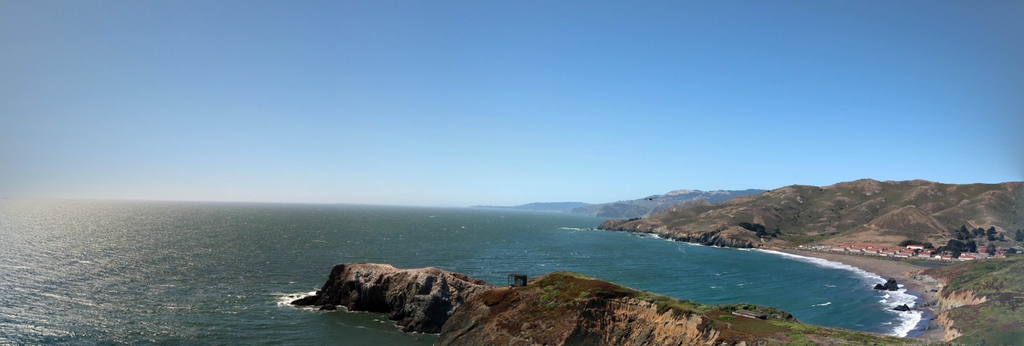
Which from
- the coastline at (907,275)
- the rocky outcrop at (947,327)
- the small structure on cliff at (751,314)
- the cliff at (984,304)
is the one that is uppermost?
the small structure on cliff at (751,314)

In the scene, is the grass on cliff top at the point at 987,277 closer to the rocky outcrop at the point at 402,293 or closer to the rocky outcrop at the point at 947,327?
the rocky outcrop at the point at 947,327

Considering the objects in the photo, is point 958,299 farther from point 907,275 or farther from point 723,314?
point 723,314

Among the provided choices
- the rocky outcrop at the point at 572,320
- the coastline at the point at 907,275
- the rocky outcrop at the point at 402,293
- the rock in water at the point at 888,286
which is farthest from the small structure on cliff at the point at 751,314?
the rock in water at the point at 888,286

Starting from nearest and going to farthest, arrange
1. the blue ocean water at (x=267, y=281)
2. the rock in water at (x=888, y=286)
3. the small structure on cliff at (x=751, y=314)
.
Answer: the small structure on cliff at (x=751, y=314), the blue ocean water at (x=267, y=281), the rock in water at (x=888, y=286)

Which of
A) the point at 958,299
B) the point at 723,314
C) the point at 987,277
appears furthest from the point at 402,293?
the point at 987,277

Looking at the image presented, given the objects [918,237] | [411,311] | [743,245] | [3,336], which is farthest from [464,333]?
[918,237]

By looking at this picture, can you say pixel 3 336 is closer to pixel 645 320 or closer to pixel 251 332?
pixel 251 332

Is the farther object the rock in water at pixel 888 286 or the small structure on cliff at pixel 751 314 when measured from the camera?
the rock in water at pixel 888 286
